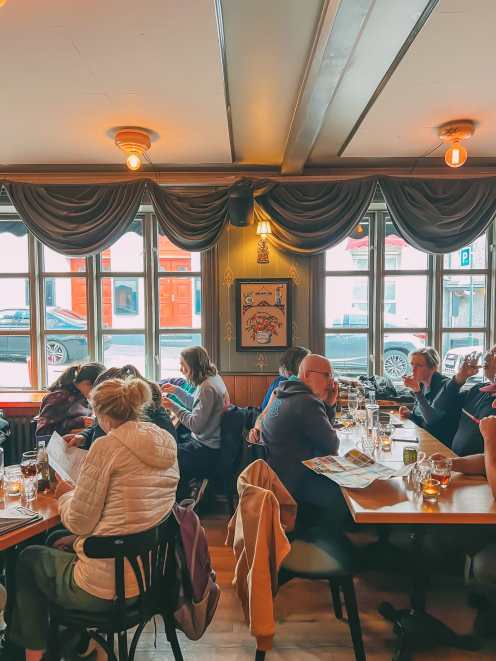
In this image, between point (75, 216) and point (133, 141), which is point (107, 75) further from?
point (75, 216)

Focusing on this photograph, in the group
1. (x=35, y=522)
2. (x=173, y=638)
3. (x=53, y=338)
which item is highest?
(x=53, y=338)

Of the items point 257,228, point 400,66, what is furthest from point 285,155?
point 400,66

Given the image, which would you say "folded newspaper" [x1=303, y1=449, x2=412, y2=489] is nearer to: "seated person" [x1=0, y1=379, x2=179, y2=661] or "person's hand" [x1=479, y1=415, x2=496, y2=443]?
"person's hand" [x1=479, y1=415, x2=496, y2=443]

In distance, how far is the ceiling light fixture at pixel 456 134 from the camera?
10.4 ft

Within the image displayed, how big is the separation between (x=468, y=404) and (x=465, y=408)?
3cm

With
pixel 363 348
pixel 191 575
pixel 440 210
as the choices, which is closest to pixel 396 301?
pixel 363 348

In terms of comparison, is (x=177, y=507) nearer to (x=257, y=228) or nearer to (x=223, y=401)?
(x=223, y=401)

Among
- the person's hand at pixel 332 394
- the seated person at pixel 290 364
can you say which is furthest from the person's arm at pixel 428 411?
the seated person at pixel 290 364

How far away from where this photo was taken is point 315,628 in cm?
211

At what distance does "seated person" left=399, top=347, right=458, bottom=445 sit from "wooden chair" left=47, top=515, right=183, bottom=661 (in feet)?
6.88

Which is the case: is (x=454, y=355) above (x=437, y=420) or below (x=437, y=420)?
above

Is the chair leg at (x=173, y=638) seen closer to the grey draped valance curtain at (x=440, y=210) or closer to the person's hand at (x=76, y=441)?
the person's hand at (x=76, y=441)

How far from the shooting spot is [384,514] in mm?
1676

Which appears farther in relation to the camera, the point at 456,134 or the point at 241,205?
the point at 241,205
